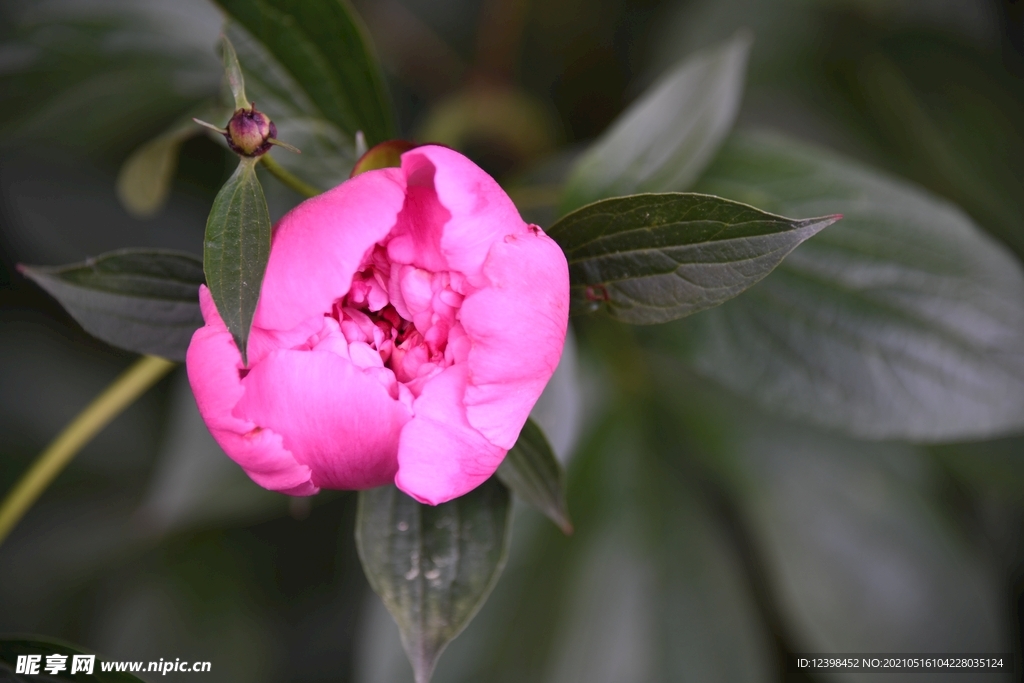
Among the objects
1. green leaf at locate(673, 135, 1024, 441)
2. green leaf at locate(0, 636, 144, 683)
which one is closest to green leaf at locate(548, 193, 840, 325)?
green leaf at locate(673, 135, 1024, 441)

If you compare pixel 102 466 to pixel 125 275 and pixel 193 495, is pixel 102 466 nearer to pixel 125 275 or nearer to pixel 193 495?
pixel 193 495

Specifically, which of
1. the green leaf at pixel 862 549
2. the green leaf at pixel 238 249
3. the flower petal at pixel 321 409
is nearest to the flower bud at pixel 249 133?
the green leaf at pixel 238 249

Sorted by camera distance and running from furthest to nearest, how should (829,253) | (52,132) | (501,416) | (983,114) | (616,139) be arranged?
(983,114), (52,132), (829,253), (616,139), (501,416)

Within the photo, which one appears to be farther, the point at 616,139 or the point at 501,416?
the point at 616,139

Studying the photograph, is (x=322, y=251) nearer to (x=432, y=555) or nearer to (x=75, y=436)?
(x=432, y=555)

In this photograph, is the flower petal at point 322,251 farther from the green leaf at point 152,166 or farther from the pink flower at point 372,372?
the green leaf at point 152,166

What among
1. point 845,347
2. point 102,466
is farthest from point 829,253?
point 102,466
